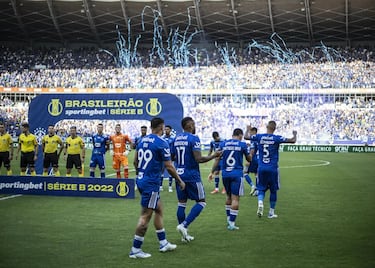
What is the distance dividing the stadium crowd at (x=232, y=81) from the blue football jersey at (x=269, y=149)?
121ft

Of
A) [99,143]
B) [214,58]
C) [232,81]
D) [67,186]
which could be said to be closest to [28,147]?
[99,143]

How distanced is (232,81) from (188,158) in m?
51.1

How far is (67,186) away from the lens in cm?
1697

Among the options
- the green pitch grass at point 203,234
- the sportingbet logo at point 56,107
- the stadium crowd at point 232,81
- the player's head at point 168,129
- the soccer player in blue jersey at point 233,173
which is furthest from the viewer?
the stadium crowd at point 232,81

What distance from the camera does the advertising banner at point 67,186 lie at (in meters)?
16.7

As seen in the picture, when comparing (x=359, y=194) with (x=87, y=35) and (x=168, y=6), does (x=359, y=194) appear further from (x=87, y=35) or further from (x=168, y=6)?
(x=87, y=35)

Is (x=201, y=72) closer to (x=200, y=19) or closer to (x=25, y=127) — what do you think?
(x=200, y=19)

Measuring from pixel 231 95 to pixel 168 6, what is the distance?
473 inches

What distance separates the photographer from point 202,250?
9.45m

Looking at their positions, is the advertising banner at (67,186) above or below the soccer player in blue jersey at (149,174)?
below

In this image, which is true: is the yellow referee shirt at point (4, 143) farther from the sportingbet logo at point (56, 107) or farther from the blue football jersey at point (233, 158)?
the blue football jersey at point (233, 158)

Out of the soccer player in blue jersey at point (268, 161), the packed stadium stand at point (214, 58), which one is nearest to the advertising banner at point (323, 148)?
the packed stadium stand at point (214, 58)

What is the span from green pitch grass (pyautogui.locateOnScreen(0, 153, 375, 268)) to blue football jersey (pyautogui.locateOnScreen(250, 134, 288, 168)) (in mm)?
1303

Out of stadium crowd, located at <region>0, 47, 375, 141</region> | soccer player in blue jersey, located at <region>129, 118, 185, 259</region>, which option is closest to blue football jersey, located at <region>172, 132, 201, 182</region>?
soccer player in blue jersey, located at <region>129, 118, 185, 259</region>
